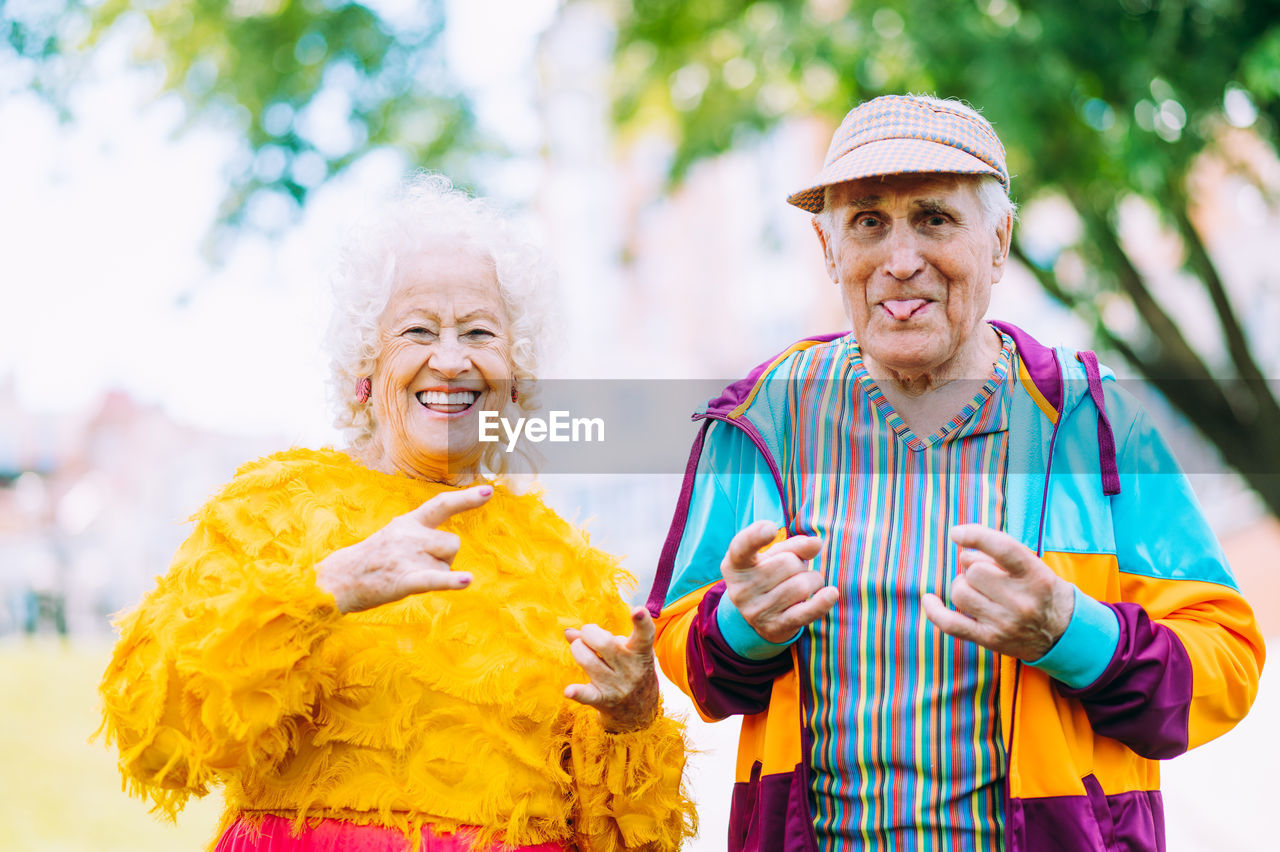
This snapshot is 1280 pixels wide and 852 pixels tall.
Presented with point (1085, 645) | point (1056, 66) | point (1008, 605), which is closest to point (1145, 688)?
point (1085, 645)

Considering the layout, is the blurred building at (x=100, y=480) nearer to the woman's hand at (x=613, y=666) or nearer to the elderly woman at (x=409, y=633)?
the elderly woman at (x=409, y=633)

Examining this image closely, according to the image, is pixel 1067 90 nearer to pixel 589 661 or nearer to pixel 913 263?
pixel 913 263

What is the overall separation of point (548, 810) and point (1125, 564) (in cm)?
110

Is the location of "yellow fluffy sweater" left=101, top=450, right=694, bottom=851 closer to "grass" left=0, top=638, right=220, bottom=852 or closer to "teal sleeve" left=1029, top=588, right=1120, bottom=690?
"teal sleeve" left=1029, top=588, right=1120, bottom=690

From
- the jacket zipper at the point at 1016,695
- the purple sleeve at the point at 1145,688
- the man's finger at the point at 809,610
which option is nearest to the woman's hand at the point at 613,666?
the man's finger at the point at 809,610

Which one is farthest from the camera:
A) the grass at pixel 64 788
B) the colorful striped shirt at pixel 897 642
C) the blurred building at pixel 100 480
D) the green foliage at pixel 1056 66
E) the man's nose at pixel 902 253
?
the blurred building at pixel 100 480

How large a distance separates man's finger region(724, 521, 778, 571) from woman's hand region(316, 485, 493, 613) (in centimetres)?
41

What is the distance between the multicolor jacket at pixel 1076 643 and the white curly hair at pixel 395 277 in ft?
1.43

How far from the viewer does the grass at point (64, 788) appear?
5.50m

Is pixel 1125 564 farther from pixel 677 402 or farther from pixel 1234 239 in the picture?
pixel 677 402

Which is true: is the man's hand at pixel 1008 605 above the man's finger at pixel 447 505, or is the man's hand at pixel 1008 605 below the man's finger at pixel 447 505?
below

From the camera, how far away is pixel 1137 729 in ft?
5.83

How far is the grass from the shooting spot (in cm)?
550

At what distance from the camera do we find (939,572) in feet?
6.36
